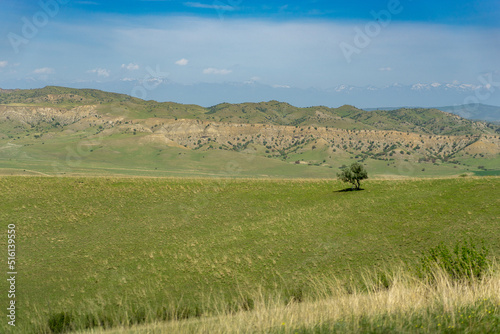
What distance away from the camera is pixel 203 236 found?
145ft

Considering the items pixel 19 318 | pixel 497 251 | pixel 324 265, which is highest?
pixel 497 251

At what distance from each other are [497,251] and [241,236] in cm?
2630

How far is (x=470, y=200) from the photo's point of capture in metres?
46.7

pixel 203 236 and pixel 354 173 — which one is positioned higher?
pixel 354 173

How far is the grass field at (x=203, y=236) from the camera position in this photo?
2859 centimetres

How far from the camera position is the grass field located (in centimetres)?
2859

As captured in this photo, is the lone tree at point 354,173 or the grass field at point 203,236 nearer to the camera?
the grass field at point 203,236

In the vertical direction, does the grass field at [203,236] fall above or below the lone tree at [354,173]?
below

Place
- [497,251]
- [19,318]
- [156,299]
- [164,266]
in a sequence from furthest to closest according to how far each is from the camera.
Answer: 1. [164,266]
2. [497,251]
3. [156,299]
4. [19,318]

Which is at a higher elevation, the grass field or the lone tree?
the lone tree

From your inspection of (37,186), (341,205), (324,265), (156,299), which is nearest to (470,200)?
(341,205)

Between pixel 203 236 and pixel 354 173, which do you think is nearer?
pixel 203 236

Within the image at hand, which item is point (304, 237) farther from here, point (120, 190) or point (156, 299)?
point (120, 190)

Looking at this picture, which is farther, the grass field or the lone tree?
the lone tree
